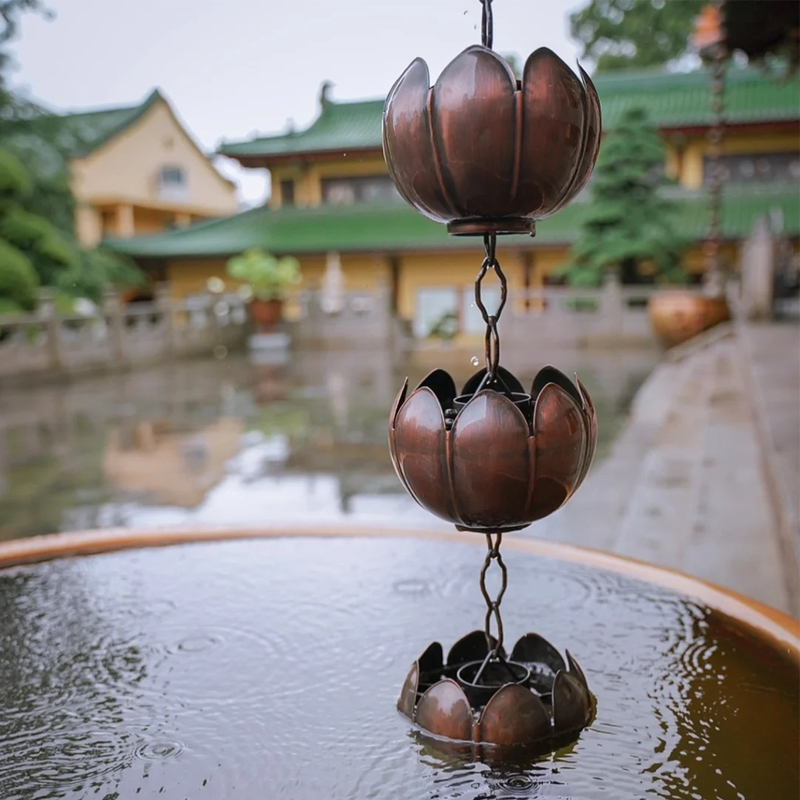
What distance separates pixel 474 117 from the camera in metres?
0.98

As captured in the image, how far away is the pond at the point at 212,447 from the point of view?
4.99 metres

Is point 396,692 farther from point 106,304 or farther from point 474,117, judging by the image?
point 106,304

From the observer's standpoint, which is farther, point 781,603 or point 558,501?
point 781,603

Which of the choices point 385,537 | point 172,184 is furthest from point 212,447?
point 172,184

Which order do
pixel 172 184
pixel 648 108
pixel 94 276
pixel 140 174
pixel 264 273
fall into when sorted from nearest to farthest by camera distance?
pixel 94 276, pixel 264 273, pixel 648 108, pixel 140 174, pixel 172 184

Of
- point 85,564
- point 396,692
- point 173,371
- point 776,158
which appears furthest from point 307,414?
point 776,158

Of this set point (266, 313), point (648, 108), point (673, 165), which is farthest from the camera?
point (648, 108)

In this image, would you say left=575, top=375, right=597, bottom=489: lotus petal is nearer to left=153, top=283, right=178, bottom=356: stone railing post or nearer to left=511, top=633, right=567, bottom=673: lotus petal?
left=511, top=633, right=567, bottom=673: lotus petal

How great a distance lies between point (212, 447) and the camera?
22.9ft

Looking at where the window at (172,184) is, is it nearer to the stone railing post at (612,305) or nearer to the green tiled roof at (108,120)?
the green tiled roof at (108,120)

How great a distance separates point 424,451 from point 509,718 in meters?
0.34

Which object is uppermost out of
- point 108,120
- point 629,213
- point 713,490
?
point 108,120

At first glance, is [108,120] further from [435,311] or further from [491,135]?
[491,135]

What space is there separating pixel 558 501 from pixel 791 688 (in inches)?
19.3
